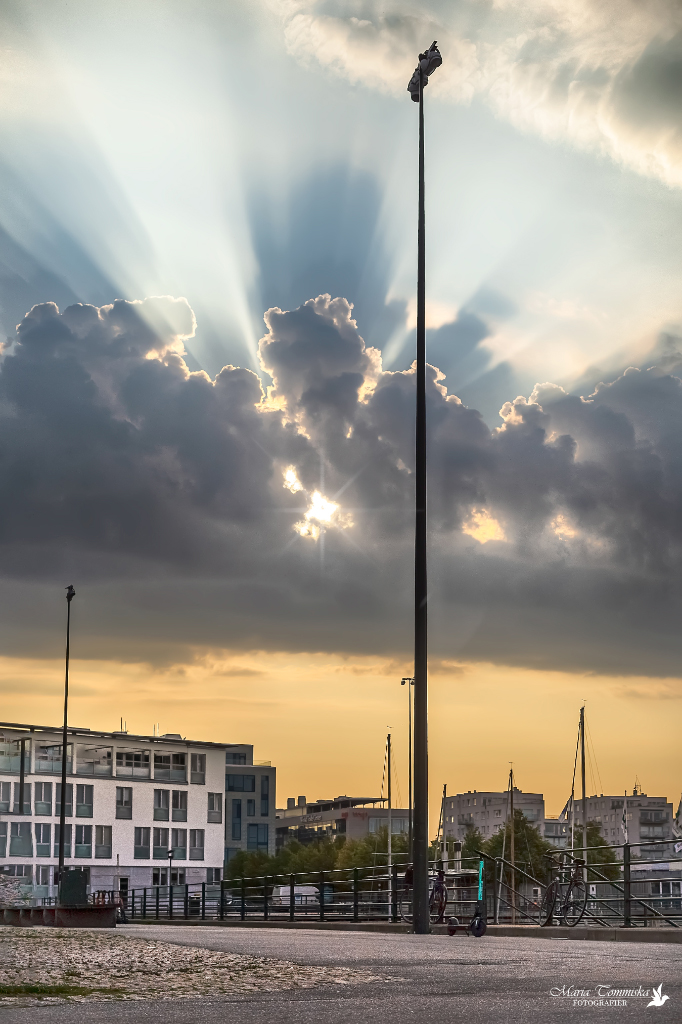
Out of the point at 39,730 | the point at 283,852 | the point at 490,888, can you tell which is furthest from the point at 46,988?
the point at 283,852

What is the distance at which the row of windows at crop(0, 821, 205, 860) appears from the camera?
250 feet

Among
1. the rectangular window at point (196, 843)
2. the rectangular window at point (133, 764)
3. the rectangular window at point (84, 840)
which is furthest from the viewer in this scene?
the rectangular window at point (196, 843)

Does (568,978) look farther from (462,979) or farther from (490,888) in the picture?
(490,888)

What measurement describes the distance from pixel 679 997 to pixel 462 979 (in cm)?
159

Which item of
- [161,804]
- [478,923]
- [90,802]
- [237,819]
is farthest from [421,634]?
[237,819]

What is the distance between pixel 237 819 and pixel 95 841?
200 feet

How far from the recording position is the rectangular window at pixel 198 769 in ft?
291

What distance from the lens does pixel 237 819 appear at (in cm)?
14075

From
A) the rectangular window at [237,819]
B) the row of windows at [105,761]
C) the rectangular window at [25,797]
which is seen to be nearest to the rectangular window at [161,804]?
the row of windows at [105,761]

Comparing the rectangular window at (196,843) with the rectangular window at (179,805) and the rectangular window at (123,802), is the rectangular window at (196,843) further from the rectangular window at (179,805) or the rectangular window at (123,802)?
the rectangular window at (123,802)

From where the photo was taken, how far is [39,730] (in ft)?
258

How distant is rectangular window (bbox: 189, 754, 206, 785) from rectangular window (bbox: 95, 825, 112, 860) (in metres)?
8.23

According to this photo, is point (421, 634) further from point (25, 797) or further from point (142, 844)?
point (142, 844)

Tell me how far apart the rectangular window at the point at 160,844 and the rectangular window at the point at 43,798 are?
9081mm
